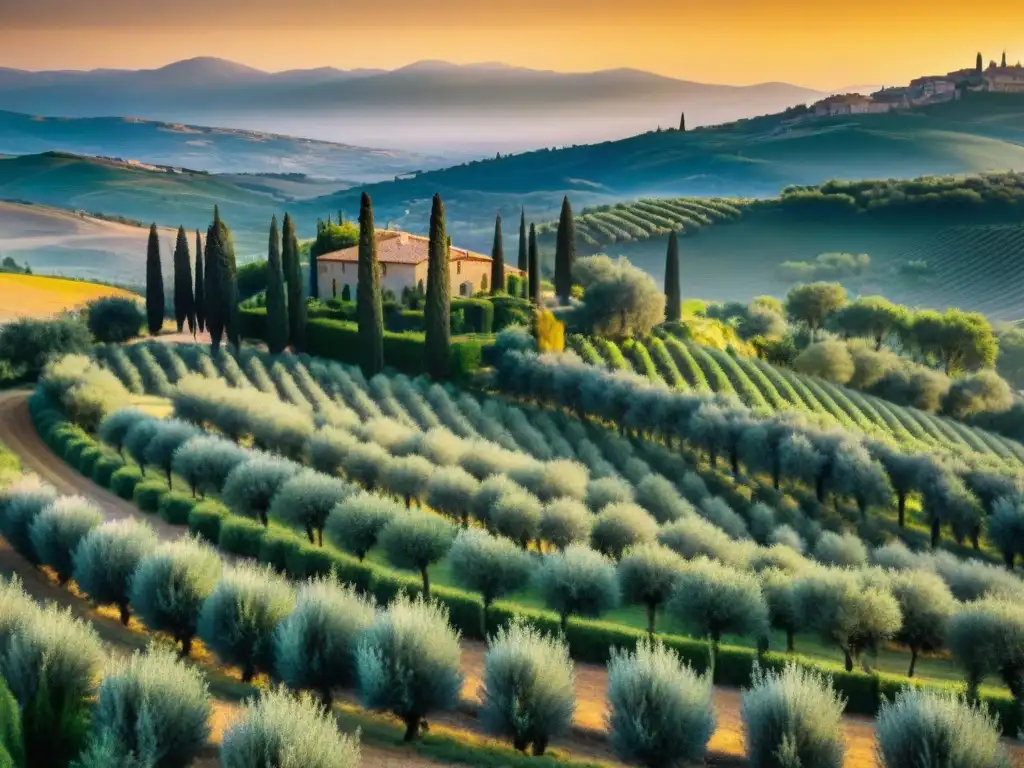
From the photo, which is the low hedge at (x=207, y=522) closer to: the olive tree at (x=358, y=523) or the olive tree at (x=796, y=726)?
the olive tree at (x=358, y=523)

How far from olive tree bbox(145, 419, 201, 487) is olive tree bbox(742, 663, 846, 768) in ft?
74.8

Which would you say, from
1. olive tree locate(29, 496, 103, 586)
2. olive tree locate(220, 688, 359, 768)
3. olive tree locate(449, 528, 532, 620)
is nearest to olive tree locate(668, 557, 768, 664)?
olive tree locate(449, 528, 532, 620)

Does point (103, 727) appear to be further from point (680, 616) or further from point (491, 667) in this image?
point (680, 616)

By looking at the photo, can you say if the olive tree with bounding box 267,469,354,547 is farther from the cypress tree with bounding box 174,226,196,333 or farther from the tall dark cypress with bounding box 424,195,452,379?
the cypress tree with bounding box 174,226,196,333

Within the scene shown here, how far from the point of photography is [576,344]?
57312mm

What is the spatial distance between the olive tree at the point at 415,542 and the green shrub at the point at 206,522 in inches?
243

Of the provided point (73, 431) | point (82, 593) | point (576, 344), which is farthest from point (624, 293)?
point (82, 593)

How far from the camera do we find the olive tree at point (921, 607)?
72.1 feet

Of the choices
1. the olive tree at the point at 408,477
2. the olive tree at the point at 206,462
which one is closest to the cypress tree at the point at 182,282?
the olive tree at the point at 206,462

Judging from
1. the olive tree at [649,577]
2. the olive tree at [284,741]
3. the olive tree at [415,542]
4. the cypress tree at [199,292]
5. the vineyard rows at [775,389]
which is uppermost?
the cypress tree at [199,292]

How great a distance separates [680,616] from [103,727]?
12.4 m

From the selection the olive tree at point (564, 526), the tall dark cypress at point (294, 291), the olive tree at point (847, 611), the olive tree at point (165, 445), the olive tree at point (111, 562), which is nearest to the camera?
the olive tree at point (111, 562)

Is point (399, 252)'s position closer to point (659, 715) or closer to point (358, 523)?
point (358, 523)

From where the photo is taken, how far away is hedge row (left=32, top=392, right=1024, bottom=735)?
63.1ft
